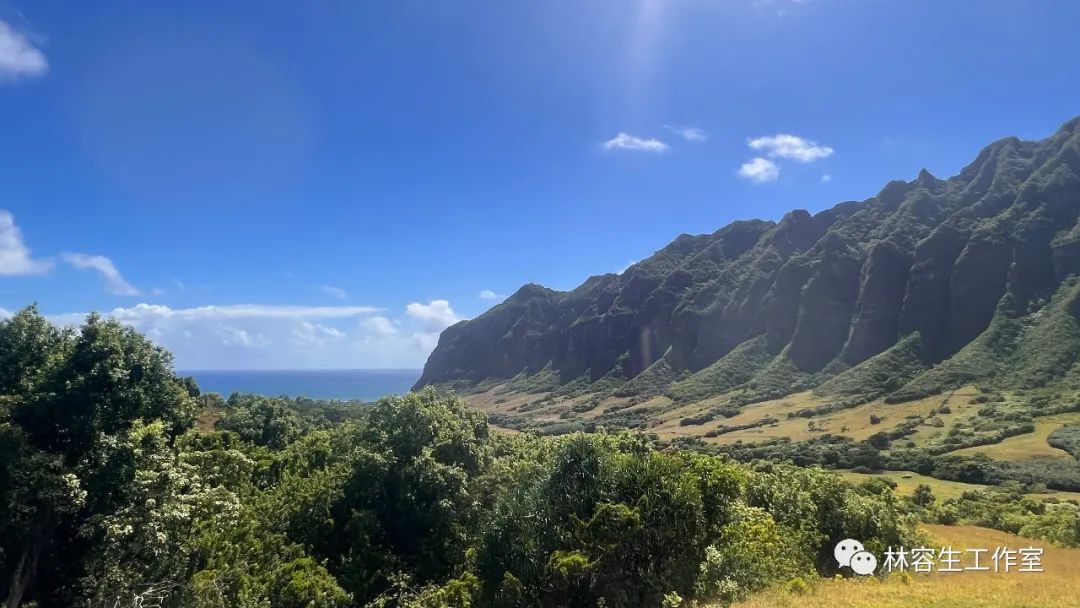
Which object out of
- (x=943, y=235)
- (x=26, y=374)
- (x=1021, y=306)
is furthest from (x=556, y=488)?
(x=943, y=235)

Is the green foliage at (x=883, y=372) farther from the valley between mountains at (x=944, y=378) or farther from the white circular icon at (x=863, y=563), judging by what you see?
the white circular icon at (x=863, y=563)

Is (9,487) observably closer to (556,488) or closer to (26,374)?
(26,374)

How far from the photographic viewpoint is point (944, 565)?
30297 mm

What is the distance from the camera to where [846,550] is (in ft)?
104

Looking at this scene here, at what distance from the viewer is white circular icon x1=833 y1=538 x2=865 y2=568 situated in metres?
31.3

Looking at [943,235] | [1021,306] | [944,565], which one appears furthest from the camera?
[943,235]

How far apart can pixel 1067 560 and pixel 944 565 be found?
33.8 feet

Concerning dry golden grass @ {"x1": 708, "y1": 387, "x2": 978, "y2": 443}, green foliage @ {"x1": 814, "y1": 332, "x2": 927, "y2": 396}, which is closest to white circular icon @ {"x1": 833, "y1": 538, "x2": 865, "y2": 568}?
dry golden grass @ {"x1": 708, "y1": 387, "x2": 978, "y2": 443}

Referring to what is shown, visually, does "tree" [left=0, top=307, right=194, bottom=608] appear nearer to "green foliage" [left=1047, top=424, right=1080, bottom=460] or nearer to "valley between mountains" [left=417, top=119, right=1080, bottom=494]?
"valley between mountains" [left=417, top=119, right=1080, bottom=494]

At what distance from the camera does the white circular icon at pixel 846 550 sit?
31.3 metres

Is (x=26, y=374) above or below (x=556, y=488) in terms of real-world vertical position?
above

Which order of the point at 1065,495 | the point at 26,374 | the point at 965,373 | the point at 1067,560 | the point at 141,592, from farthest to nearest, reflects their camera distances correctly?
the point at 965,373, the point at 1065,495, the point at 1067,560, the point at 26,374, the point at 141,592

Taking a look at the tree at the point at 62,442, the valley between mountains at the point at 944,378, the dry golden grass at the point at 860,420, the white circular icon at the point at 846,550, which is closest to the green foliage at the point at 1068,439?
the valley between mountains at the point at 944,378

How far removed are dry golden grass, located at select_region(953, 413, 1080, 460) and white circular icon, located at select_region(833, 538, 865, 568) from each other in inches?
2896
